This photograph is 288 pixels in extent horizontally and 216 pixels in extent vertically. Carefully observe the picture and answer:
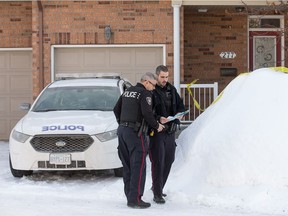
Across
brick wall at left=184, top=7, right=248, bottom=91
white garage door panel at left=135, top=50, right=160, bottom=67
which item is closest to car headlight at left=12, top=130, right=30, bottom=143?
white garage door panel at left=135, top=50, right=160, bottom=67

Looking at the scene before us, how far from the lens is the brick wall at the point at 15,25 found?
43.4ft

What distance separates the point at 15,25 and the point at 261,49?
6.30m

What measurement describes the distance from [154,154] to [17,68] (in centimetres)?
786

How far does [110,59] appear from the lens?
1264cm

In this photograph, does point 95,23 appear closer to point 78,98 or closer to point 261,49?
point 78,98

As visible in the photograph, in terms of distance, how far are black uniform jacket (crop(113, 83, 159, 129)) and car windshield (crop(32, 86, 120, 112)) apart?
2422 mm

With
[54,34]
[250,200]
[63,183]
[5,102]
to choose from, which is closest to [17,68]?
[5,102]

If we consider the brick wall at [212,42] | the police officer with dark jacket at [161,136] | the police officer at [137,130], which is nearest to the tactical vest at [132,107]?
the police officer at [137,130]

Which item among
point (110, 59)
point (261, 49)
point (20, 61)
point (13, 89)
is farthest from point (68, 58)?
point (261, 49)

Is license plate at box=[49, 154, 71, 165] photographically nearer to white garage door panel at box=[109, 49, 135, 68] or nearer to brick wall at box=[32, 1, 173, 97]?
brick wall at box=[32, 1, 173, 97]

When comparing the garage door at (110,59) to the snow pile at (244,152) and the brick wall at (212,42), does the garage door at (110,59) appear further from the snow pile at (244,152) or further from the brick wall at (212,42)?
the snow pile at (244,152)

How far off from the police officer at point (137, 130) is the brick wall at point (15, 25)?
7.53 metres

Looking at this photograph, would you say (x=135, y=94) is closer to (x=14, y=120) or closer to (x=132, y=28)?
(x=132, y=28)

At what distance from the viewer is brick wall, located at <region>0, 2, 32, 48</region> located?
13.2m
